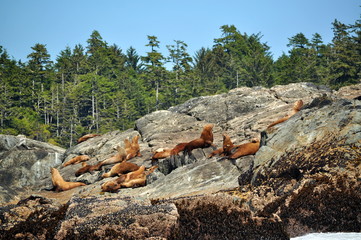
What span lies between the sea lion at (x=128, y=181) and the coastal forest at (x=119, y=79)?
4266 centimetres

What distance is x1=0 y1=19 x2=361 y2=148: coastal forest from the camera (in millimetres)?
61281

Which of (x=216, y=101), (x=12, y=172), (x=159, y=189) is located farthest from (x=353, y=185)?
(x=12, y=172)

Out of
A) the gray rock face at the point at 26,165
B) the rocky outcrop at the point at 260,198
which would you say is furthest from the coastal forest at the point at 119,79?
the rocky outcrop at the point at 260,198

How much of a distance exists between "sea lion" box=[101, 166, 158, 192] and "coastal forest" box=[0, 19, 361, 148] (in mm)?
42659

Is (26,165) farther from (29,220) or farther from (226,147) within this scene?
(29,220)

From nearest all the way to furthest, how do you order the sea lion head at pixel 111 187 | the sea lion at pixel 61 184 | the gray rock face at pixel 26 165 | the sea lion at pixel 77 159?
the sea lion head at pixel 111 187, the sea lion at pixel 61 184, the sea lion at pixel 77 159, the gray rock face at pixel 26 165

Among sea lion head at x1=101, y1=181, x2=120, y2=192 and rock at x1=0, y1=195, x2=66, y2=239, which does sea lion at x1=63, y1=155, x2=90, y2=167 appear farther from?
rock at x1=0, y1=195, x2=66, y2=239

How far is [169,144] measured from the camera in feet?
69.6

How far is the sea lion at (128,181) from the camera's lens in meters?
14.8

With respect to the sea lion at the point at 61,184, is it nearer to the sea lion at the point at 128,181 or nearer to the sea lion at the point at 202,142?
the sea lion at the point at 128,181

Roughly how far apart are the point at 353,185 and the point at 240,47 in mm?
81566

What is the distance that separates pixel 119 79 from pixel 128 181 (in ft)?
219

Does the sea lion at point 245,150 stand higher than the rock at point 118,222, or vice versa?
the sea lion at point 245,150

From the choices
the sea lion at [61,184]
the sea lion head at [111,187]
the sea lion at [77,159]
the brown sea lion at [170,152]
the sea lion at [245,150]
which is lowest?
the sea lion head at [111,187]
